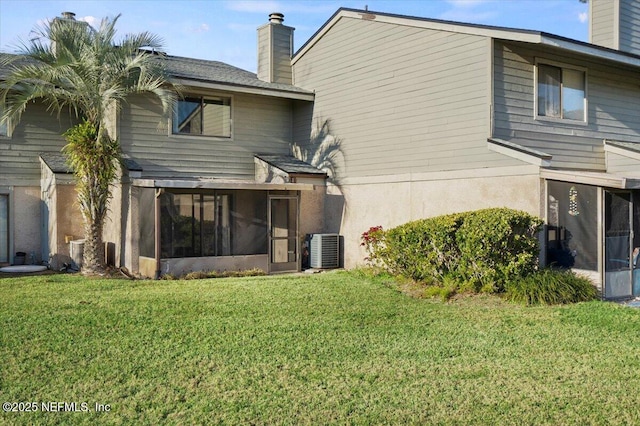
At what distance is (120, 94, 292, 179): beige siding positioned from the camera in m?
15.1

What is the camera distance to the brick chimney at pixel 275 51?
59.0ft

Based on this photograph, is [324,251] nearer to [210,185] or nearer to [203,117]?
[210,185]

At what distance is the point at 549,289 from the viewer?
10.6 m

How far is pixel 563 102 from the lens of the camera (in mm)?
13922

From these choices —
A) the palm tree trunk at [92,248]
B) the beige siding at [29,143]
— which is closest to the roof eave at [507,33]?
the beige siding at [29,143]

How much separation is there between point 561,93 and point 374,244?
539 cm

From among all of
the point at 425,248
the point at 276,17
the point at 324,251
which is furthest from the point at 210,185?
the point at 276,17

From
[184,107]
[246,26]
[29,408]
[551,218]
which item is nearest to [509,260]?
[551,218]

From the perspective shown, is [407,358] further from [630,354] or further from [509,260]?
[509,260]

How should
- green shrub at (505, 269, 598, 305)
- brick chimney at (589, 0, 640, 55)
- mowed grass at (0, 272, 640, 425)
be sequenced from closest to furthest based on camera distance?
mowed grass at (0, 272, 640, 425) < green shrub at (505, 269, 598, 305) < brick chimney at (589, 0, 640, 55)

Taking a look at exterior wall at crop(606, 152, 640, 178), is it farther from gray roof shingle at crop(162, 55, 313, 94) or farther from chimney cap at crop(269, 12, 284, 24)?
chimney cap at crop(269, 12, 284, 24)

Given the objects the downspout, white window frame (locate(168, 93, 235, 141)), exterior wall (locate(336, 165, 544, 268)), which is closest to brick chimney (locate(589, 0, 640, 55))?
exterior wall (locate(336, 165, 544, 268))

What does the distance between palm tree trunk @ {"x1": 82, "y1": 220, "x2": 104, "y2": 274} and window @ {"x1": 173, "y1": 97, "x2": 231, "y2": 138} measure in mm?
3510

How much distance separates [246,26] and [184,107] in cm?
413
